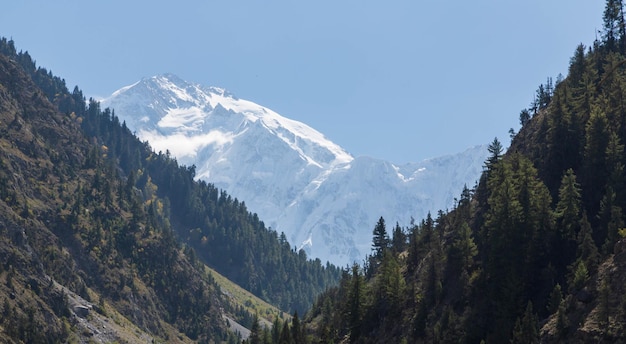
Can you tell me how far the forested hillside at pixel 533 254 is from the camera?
108312 mm

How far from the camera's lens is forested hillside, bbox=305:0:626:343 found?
355 feet

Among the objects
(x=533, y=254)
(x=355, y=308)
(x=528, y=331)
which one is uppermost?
(x=533, y=254)

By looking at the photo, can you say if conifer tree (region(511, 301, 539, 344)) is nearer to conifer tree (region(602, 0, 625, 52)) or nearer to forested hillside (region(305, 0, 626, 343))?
forested hillside (region(305, 0, 626, 343))

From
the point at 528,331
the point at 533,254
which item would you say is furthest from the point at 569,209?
the point at 528,331

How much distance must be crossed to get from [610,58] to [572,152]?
104 ft

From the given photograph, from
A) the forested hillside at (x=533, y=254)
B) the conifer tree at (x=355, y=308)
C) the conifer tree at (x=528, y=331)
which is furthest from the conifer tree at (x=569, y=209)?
the conifer tree at (x=355, y=308)

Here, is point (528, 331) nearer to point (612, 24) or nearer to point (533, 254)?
point (533, 254)

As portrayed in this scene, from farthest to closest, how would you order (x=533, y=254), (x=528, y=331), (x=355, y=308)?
(x=355, y=308) < (x=533, y=254) < (x=528, y=331)

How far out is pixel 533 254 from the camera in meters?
126

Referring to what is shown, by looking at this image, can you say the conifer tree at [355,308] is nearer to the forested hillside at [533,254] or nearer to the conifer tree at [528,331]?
the forested hillside at [533,254]

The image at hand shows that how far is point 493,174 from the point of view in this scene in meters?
147

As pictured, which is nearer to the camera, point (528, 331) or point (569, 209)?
point (528, 331)

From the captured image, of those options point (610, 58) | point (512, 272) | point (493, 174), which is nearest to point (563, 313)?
point (512, 272)

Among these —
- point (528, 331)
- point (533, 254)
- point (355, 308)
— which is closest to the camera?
point (528, 331)
